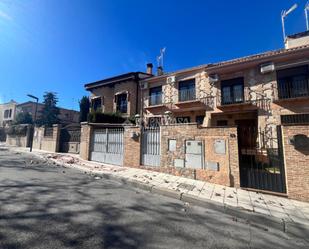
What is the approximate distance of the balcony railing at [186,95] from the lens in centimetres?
1567

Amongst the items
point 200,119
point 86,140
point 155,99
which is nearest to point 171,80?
point 155,99

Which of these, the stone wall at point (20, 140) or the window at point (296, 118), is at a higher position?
the window at point (296, 118)

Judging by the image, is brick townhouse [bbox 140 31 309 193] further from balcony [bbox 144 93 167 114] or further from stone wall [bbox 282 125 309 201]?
stone wall [bbox 282 125 309 201]

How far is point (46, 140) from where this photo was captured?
58.1 ft

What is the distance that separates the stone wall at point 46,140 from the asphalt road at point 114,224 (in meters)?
12.1

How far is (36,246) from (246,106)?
13.9 metres

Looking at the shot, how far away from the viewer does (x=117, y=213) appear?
3955 millimetres

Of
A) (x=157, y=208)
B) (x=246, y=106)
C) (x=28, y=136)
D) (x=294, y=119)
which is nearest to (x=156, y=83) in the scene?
(x=246, y=106)

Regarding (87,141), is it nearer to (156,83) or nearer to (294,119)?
(156,83)

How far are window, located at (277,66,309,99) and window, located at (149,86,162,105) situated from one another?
991cm

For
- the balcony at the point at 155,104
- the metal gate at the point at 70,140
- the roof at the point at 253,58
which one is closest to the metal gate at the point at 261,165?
the roof at the point at 253,58

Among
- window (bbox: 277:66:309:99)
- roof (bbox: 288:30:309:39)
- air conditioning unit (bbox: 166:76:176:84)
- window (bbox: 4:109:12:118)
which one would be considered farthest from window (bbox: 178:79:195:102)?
window (bbox: 4:109:12:118)

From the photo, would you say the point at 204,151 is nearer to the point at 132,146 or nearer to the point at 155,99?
the point at 132,146

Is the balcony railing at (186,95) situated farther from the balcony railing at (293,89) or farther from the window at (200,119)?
the balcony railing at (293,89)
